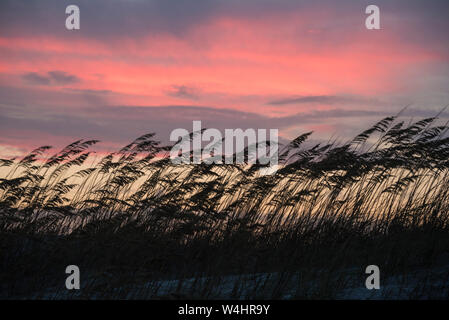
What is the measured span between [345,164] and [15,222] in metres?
5.16

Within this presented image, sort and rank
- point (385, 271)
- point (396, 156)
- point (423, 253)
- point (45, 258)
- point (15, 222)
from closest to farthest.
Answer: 1. point (385, 271)
2. point (423, 253)
3. point (45, 258)
4. point (396, 156)
5. point (15, 222)

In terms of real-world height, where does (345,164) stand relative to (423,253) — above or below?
above

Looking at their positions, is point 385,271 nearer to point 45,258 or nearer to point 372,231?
point 372,231

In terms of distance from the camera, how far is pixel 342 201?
254 inches

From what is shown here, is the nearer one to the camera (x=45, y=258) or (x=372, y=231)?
(x=45, y=258)

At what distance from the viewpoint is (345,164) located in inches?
246

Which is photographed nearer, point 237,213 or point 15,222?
point 237,213
